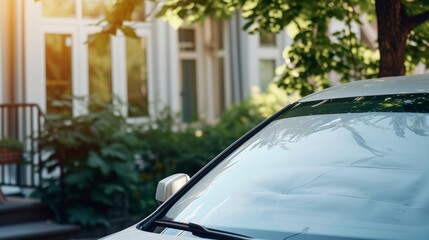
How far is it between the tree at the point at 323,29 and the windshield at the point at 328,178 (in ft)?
9.06

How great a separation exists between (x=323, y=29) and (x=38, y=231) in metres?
4.27

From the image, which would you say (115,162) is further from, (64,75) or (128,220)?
(64,75)

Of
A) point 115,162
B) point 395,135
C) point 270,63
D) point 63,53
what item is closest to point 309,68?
point 115,162

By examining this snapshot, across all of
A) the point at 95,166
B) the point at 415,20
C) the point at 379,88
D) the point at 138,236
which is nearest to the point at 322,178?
the point at 379,88

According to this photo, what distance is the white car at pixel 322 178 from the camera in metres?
3.45

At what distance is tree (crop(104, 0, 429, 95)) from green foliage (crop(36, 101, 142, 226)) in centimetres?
267

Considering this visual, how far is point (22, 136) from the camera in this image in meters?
12.4

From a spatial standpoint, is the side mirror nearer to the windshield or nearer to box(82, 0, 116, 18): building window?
the windshield

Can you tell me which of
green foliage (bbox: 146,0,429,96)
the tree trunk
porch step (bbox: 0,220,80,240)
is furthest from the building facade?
the tree trunk

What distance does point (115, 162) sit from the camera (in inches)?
430

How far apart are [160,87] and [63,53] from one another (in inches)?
74.6

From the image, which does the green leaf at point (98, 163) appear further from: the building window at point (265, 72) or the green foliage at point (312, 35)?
the building window at point (265, 72)

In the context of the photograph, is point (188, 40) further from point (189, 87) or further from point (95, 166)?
point (95, 166)

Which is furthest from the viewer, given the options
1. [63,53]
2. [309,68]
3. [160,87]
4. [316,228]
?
[160,87]
